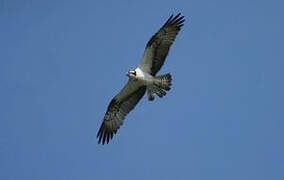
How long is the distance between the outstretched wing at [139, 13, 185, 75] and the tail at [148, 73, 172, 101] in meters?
0.29

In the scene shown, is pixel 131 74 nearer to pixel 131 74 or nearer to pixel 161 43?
pixel 131 74

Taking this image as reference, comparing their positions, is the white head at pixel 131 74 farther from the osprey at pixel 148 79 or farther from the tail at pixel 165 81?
the tail at pixel 165 81

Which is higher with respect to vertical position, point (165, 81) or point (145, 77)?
point (145, 77)

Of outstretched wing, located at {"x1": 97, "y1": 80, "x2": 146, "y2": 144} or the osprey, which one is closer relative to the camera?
the osprey

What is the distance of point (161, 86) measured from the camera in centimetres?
1404

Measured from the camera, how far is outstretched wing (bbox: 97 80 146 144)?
48.1 ft

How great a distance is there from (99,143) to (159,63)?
9.19 feet

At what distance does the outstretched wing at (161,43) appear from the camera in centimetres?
1390

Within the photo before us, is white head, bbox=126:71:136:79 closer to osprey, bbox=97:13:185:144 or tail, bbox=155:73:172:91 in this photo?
osprey, bbox=97:13:185:144

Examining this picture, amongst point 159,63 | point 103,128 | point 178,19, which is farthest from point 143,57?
point 103,128

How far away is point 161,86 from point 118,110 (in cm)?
153

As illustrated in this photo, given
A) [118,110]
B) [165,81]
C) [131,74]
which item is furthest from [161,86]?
[118,110]

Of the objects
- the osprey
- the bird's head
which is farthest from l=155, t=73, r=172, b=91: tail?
the bird's head

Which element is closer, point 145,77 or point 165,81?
point 165,81
